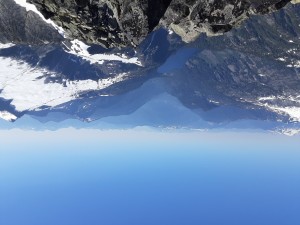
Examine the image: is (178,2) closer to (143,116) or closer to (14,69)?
(14,69)

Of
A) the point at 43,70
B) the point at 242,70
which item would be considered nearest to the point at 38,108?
the point at 43,70

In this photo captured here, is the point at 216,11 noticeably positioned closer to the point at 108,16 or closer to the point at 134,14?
the point at 134,14

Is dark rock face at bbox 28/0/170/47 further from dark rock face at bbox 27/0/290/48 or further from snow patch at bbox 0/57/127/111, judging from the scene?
snow patch at bbox 0/57/127/111

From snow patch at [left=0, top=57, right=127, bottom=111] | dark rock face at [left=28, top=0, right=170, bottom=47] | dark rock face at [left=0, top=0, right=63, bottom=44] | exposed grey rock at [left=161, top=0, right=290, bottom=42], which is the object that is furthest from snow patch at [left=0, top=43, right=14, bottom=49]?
exposed grey rock at [left=161, top=0, right=290, bottom=42]

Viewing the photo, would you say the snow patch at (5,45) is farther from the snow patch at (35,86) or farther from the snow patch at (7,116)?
the snow patch at (7,116)

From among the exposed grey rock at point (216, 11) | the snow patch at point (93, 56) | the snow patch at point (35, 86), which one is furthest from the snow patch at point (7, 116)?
the exposed grey rock at point (216, 11)
